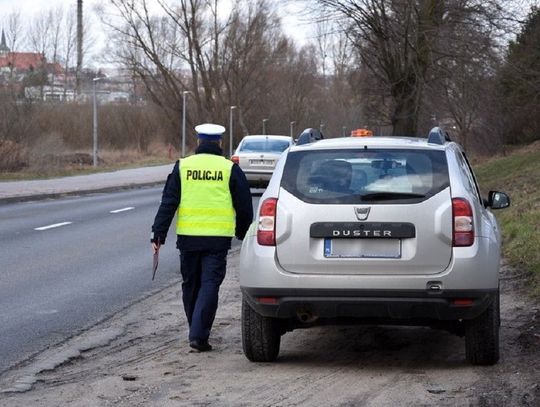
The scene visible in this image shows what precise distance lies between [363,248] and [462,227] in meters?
0.64

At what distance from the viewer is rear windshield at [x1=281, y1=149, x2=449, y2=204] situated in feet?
25.3

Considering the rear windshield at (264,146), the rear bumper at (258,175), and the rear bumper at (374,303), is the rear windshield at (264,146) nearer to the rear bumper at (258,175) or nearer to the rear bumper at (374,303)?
the rear bumper at (258,175)

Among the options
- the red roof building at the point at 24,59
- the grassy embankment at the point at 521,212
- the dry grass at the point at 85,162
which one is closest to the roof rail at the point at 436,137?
the grassy embankment at the point at 521,212

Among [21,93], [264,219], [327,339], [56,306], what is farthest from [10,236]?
[21,93]

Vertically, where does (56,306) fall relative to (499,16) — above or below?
below

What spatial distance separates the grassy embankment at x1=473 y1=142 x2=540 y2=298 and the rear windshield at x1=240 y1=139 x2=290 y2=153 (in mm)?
5812

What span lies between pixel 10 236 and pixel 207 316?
11.1 meters

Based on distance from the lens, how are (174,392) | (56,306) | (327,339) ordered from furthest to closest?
(56,306), (327,339), (174,392)

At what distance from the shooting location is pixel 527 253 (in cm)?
1430

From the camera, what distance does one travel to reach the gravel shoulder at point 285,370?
6902 mm

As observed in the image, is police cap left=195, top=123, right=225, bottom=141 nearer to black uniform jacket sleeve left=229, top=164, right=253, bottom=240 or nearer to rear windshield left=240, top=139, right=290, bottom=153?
black uniform jacket sleeve left=229, top=164, right=253, bottom=240

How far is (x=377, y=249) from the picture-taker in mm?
7605

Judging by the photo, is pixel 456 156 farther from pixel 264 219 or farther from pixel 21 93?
pixel 21 93

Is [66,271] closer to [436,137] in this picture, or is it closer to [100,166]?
[436,137]
